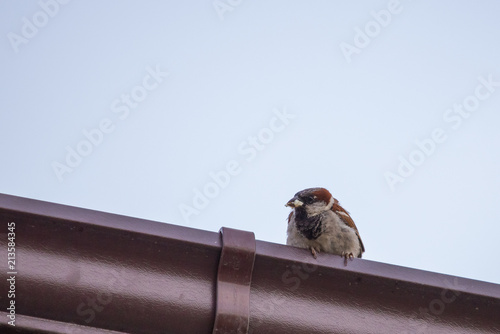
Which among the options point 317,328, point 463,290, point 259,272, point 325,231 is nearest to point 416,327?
point 463,290

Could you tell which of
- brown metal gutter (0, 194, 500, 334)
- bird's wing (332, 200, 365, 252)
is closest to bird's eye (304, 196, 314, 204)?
bird's wing (332, 200, 365, 252)

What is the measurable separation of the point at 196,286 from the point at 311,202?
1463 mm

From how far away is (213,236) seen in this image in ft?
5.87

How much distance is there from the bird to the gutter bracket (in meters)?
1.16

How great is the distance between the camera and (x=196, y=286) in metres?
1.75

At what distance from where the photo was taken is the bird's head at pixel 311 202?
311cm

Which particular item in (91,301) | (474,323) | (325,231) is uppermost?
(325,231)

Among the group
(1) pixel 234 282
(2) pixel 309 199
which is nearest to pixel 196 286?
(1) pixel 234 282

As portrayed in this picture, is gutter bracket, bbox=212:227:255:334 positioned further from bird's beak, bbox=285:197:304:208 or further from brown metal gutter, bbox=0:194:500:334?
bird's beak, bbox=285:197:304:208

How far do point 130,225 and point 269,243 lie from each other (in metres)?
0.40

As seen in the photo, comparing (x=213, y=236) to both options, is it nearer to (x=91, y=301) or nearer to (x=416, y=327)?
(x=91, y=301)

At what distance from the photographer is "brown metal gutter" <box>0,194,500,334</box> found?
1655 mm

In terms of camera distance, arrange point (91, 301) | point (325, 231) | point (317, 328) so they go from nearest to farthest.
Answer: point (91, 301) → point (317, 328) → point (325, 231)

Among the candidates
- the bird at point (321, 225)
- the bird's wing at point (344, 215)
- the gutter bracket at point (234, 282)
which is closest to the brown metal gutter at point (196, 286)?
the gutter bracket at point (234, 282)
